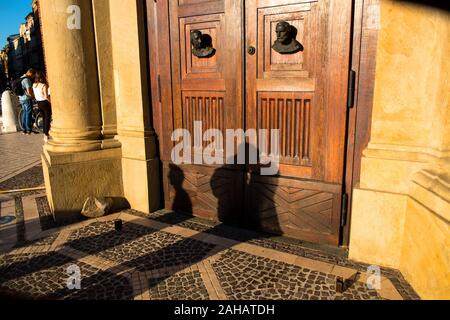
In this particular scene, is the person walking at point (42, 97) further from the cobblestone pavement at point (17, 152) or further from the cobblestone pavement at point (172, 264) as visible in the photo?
the cobblestone pavement at point (172, 264)

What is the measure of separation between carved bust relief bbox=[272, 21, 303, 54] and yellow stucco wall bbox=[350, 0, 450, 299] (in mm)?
827

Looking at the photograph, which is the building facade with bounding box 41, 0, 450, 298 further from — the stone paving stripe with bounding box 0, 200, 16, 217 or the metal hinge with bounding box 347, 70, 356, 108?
the stone paving stripe with bounding box 0, 200, 16, 217

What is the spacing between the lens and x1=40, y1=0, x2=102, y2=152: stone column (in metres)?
4.28

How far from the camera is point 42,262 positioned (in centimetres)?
342

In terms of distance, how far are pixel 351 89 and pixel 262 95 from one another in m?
0.95

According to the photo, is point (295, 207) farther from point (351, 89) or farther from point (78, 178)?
point (78, 178)

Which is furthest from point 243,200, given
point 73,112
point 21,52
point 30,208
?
point 21,52

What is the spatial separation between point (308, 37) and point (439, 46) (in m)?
1.19

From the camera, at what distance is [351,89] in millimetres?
3295

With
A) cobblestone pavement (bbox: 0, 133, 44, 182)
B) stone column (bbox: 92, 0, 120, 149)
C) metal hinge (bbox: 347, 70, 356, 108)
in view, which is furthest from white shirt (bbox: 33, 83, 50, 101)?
metal hinge (bbox: 347, 70, 356, 108)

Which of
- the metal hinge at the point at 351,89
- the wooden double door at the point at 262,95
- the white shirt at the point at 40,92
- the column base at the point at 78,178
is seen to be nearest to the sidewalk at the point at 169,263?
the column base at the point at 78,178

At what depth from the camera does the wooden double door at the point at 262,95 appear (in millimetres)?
3406
